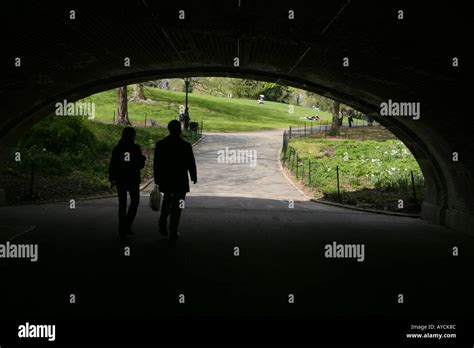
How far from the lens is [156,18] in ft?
22.3

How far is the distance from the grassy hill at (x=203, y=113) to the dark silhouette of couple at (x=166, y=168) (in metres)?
31.0

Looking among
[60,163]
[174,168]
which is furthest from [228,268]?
[60,163]

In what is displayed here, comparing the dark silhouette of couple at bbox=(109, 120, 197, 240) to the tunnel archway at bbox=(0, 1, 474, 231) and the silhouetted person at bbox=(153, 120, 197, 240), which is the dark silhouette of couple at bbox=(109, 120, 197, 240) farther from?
the tunnel archway at bbox=(0, 1, 474, 231)

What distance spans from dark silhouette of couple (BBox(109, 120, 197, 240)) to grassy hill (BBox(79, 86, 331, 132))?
102 feet

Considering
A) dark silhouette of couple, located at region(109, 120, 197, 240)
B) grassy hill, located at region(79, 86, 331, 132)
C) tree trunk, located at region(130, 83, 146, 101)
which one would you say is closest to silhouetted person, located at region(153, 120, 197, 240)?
dark silhouette of couple, located at region(109, 120, 197, 240)

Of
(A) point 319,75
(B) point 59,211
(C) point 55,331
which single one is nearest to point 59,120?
(B) point 59,211

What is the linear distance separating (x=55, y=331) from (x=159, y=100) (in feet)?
188

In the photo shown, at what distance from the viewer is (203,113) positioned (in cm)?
6012

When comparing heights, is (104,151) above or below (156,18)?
below

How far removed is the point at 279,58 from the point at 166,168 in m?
3.64

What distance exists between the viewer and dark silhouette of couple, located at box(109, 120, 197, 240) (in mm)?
7508

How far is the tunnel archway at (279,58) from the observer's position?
6.32m

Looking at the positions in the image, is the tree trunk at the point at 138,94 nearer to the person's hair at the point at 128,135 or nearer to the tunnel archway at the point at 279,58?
the tunnel archway at the point at 279,58

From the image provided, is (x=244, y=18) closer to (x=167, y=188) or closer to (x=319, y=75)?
(x=167, y=188)
